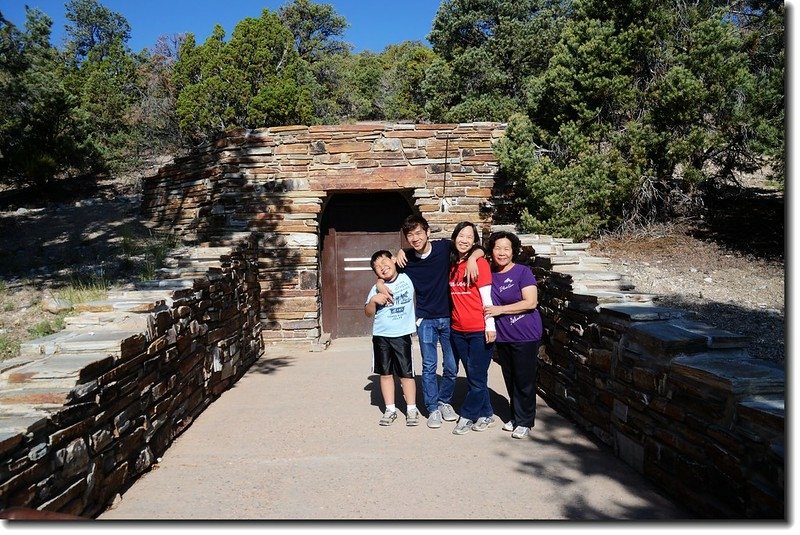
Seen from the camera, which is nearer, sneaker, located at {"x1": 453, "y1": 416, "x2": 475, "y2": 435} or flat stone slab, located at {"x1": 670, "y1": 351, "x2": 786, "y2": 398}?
flat stone slab, located at {"x1": 670, "y1": 351, "x2": 786, "y2": 398}

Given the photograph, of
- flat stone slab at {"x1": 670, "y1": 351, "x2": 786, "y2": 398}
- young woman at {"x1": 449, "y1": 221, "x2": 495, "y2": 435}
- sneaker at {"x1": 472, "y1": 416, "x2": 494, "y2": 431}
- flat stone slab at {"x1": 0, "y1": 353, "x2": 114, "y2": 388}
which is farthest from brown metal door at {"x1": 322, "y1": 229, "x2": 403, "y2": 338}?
flat stone slab at {"x1": 670, "y1": 351, "x2": 786, "y2": 398}

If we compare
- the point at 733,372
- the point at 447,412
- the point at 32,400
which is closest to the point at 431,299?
the point at 447,412

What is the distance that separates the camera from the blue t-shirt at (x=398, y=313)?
15.3ft

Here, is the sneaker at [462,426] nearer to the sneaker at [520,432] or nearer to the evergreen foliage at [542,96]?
the sneaker at [520,432]

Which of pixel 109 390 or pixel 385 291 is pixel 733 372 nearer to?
pixel 385 291

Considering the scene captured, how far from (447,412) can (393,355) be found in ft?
2.14

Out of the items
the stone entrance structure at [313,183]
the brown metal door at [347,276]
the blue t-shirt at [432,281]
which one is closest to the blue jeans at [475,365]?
the blue t-shirt at [432,281]

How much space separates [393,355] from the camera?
15.6ft

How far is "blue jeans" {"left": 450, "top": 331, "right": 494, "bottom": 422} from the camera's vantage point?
4.48 m

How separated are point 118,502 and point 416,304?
2442 mm

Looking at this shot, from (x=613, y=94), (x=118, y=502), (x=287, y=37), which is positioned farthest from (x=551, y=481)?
(x=287, y=37)

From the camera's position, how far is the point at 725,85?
23.8 feet

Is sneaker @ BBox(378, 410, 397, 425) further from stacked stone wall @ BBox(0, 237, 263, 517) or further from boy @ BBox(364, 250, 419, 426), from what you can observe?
stacked stone wall @ BBox(0, 237, 263, 517)

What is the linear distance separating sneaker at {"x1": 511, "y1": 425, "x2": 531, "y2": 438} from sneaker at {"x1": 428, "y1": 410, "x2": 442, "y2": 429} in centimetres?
61
